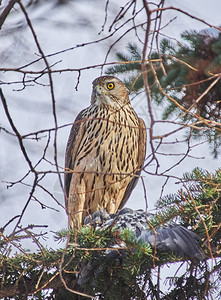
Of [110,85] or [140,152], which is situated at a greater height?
[110,85]

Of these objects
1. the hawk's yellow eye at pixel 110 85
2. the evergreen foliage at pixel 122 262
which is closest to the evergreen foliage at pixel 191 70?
the hawk's yellow eye at pixel 110 85

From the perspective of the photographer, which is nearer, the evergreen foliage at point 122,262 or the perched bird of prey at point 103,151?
the evergreen foliage at point 122,262

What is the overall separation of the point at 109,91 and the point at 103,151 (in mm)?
593

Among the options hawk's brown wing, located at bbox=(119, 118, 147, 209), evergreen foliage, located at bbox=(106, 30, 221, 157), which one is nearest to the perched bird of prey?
hawk's brown wing, located at bbox=(119, 118, 147, 209)

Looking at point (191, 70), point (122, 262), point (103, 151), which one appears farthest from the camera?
point (103, 151)

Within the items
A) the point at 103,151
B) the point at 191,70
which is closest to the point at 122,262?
the point at 103,151

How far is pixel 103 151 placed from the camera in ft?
12.2

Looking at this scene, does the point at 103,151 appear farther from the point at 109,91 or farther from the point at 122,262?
the point at 122,262

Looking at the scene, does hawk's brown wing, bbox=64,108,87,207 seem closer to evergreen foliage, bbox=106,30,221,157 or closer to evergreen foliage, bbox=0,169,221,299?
evergreen foliage, bbox=106,30,221,157

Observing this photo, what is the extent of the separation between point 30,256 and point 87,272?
1.10 ft

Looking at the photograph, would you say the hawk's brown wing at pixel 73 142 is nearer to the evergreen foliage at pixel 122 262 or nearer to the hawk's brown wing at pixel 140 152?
the hawk's brown wing at pixel 140 152

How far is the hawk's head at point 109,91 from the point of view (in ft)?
13.1

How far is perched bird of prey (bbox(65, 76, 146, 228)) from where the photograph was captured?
12.2ft

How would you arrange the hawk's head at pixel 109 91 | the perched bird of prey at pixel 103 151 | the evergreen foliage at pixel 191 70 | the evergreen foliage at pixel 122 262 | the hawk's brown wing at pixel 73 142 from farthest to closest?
the hawk's head at pixel 109 91, the hawk's brown wing at pixel 73 142, the perched bird of prey at pixel 103 151, the evergreen foliage at pixel 191 70, the evergreen foliage at pixel 122 262
